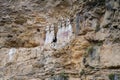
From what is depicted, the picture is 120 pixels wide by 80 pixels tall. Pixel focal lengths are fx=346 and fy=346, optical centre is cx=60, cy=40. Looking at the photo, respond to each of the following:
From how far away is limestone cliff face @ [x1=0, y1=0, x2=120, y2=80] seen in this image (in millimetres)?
11352

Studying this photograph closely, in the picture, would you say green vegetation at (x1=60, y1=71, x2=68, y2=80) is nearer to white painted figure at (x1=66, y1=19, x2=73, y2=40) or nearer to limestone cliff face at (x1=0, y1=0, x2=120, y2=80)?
limestone cliff face at (x1=0, y1=0, x2=120, y2=80)

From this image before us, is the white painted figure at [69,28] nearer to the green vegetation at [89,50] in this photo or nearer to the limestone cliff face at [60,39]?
the limestone cliff face at [60,39]

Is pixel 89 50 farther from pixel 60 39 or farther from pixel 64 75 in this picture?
pixel 60 39

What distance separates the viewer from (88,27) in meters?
12.4

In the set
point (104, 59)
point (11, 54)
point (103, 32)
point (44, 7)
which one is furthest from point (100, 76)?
point (44, 7)

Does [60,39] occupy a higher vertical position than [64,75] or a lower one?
higher

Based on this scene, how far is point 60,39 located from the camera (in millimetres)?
14539

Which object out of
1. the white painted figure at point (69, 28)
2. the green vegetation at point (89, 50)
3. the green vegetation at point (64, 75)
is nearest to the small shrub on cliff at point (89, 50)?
the green vegetation at point (89, 50)

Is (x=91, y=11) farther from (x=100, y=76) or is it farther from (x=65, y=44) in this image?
(x=100, y=76)

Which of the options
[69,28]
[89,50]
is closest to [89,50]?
[89,50]

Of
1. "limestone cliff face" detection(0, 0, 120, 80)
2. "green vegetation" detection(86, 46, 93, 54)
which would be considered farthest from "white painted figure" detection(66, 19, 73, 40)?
"green vegetation" detection(86, 46, 93, 54)

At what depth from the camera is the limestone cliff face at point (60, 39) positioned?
11.4 m

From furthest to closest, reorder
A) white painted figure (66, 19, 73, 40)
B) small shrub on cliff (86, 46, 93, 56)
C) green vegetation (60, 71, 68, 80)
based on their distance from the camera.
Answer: white painted figure (66, 19, 73, 40), green vegetation (60, 71, 68, 80), small shrub on cliff (86, 46, 93, 56)

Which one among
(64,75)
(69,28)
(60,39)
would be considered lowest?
(64,75)
